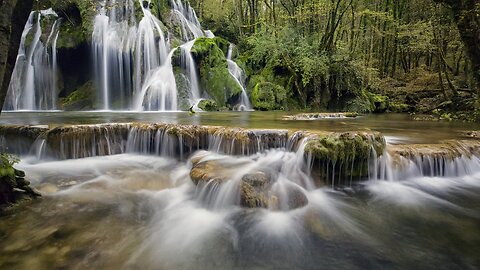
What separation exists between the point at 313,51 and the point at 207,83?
6.52m

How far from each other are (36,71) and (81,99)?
107 inches

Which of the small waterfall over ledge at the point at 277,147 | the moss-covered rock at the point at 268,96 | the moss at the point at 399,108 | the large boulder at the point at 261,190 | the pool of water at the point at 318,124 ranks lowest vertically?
the large boulder at the point at 261,190

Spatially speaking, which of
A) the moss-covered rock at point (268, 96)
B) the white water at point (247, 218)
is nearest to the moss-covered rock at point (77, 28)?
the moss-covered rock at point (268, 96)

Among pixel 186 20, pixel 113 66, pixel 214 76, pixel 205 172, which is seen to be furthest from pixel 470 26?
pixel 186 20

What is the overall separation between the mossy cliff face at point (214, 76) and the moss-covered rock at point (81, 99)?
649 cm

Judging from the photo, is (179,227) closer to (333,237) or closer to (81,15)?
(333,237)

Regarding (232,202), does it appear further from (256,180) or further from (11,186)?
(11,186)

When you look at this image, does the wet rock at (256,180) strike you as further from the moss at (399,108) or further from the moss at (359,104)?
the moss at (399,108)

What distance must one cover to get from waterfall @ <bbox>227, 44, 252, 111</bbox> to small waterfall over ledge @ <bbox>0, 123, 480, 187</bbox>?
9.72 meters

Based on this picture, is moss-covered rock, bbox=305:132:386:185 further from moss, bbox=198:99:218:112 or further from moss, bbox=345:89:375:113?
moss, bbox=345:89:375:113

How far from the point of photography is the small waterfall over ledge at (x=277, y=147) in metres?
5.11

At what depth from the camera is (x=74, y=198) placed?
14.8 ft

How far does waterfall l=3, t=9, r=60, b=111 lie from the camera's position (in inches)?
627

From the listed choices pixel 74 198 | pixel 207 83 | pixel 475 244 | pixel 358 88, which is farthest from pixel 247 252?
pixel 358 88
